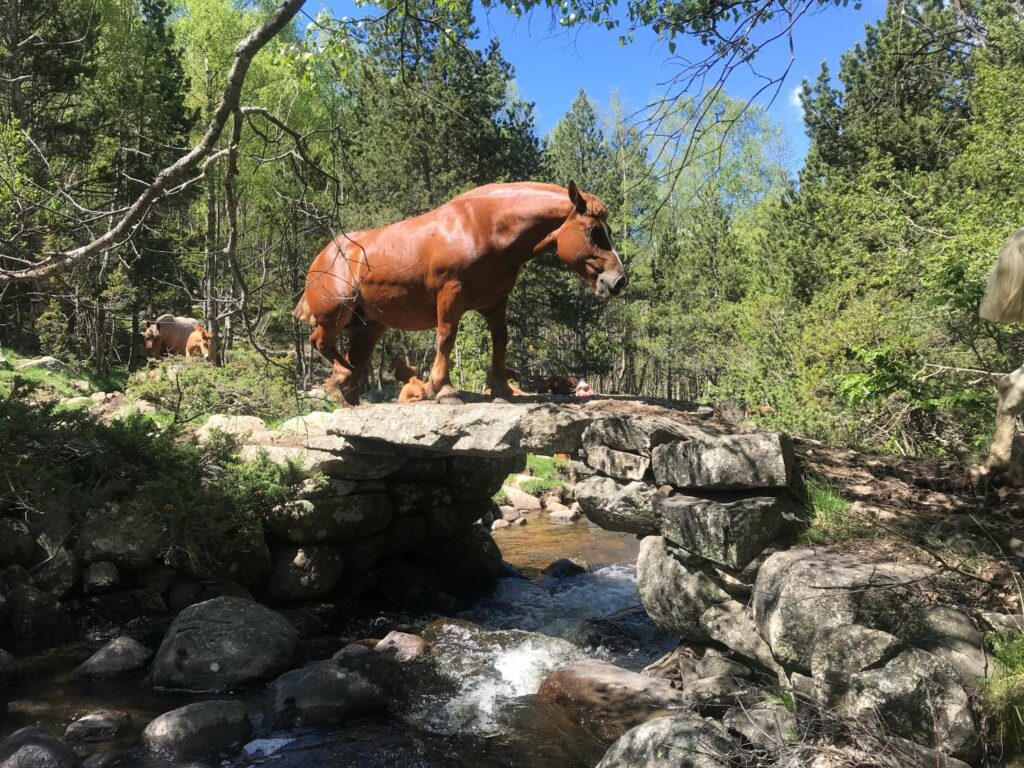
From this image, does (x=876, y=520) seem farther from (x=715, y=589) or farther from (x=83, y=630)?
(x=83, y=630)

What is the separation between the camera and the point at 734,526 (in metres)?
4.88

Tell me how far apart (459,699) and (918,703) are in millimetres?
3819

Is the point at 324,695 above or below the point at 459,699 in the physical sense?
above

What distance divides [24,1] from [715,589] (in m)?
19.8

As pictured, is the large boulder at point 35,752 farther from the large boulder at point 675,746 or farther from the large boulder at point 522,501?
the large boulder at point 522,501

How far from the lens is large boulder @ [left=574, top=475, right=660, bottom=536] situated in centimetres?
611

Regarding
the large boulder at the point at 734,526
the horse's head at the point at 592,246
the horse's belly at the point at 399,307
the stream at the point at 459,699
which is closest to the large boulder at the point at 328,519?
the stream at the point at 459,699

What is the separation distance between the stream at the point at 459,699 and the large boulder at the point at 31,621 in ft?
0.74

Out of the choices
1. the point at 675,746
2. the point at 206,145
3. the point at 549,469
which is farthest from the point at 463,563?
the point at 549,469

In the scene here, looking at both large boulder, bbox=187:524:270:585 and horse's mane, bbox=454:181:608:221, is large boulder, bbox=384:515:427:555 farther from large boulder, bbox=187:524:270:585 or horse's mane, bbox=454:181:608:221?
horse's mane, bbox=454:181:608:221

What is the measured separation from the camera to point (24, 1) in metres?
16.0

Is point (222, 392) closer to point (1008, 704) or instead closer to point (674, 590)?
point (674, 590)

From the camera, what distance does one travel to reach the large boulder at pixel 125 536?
734 centimetres

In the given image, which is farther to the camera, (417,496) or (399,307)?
(417,496)
